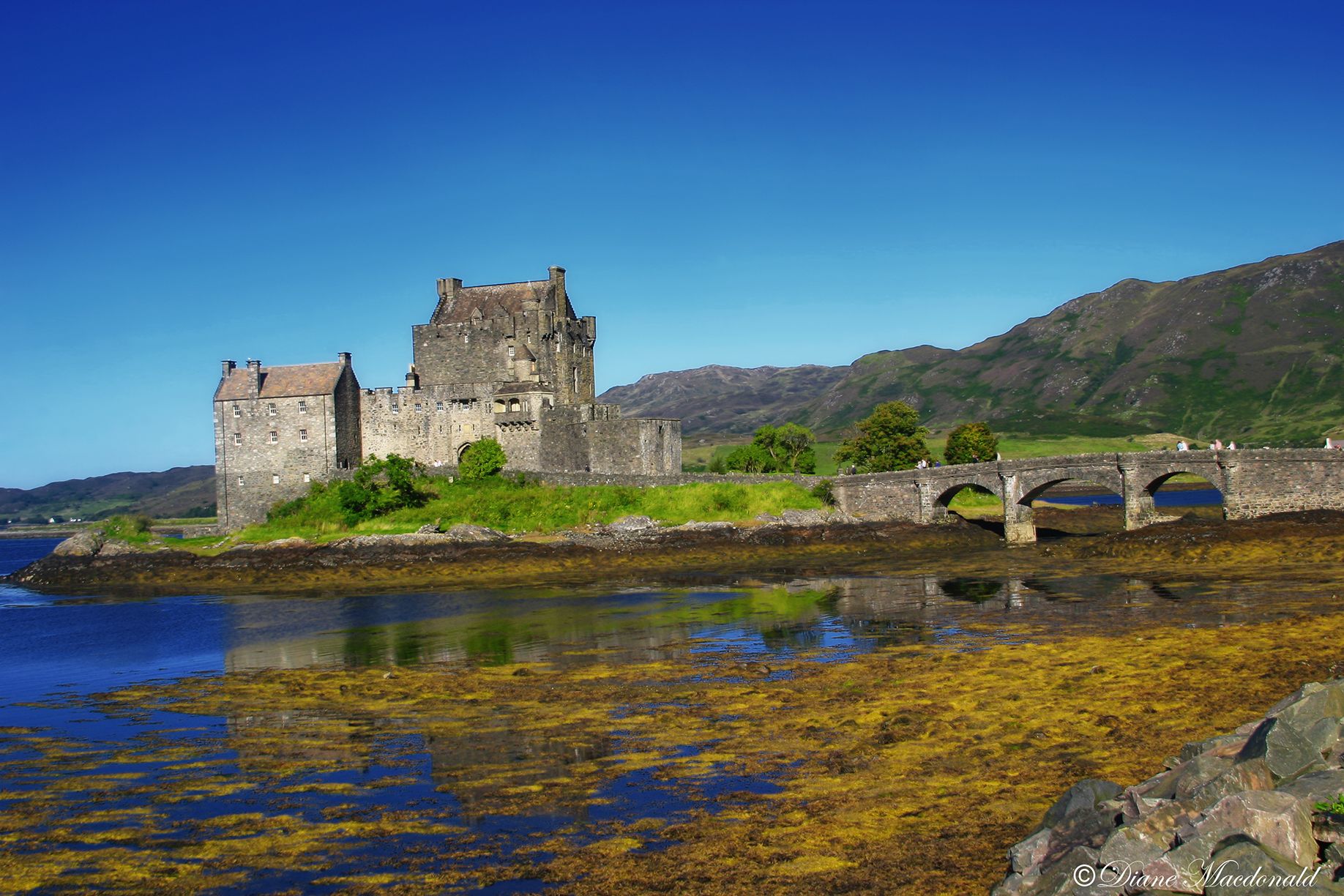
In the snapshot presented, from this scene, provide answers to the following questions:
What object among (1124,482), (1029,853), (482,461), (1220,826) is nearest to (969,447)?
(1124,482)

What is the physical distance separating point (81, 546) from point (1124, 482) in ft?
163

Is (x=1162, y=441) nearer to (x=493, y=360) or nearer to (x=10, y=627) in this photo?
(x=493, y=360)

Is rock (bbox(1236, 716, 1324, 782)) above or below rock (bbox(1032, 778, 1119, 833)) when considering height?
above

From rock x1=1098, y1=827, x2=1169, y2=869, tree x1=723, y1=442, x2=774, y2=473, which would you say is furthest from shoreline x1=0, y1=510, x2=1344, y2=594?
rock x1=1098, y1=827, x2=1169, y2=869

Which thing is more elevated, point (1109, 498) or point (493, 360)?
point (493, 360)

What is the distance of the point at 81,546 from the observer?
5547 cm

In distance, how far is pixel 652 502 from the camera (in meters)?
55.1

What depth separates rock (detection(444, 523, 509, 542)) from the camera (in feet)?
166

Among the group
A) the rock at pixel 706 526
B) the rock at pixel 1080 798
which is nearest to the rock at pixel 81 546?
the rock at pixel 706 526

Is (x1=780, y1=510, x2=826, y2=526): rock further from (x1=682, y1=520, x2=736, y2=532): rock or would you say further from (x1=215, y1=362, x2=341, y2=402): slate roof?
(x1=215, y1=362, x2=341, y2=402): slate roof

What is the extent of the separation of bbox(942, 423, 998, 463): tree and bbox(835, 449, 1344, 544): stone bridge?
1624cm

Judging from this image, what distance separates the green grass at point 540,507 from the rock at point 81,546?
24.1 feet

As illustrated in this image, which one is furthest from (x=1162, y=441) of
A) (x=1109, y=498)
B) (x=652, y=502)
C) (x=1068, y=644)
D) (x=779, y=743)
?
(x=779, y=743)

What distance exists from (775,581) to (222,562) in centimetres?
2581
